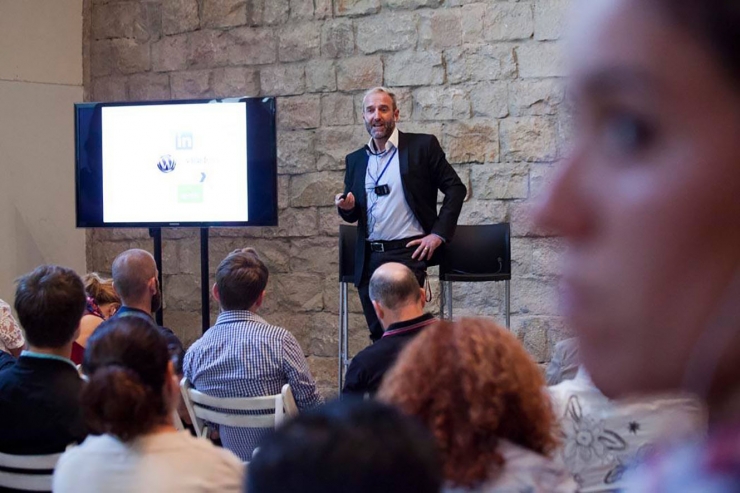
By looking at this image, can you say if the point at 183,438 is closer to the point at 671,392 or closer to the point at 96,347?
the point at 96,347

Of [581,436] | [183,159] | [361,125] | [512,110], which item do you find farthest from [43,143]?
[581,436]

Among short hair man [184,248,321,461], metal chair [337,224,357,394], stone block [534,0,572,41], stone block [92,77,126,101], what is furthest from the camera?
stone block [92,77,126,101]

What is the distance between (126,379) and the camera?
5.95 ft

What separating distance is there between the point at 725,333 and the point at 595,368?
49mm

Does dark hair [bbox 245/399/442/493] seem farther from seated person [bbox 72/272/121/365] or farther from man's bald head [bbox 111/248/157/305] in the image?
seated person [bbox 72/272/121/365]

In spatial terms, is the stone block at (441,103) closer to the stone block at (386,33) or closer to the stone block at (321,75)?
the stone block at (386,33)

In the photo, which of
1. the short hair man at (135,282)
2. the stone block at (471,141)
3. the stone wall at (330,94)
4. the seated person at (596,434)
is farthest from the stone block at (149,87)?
the seated person at (596,434)

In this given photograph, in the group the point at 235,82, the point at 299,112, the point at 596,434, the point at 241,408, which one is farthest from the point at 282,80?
the point at 596,434


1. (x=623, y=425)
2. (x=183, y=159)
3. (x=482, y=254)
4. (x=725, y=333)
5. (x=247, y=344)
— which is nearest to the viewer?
(x=725, y=333)

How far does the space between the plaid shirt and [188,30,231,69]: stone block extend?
3.57 metres

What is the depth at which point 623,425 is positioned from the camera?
1796mm

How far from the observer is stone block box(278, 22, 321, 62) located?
20.0 ft

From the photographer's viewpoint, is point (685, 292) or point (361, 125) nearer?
point (685, 292)

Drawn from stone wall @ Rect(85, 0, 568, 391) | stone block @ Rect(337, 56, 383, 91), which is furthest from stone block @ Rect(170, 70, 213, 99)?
stone block @ Rect(337, 56, 383, 91)
